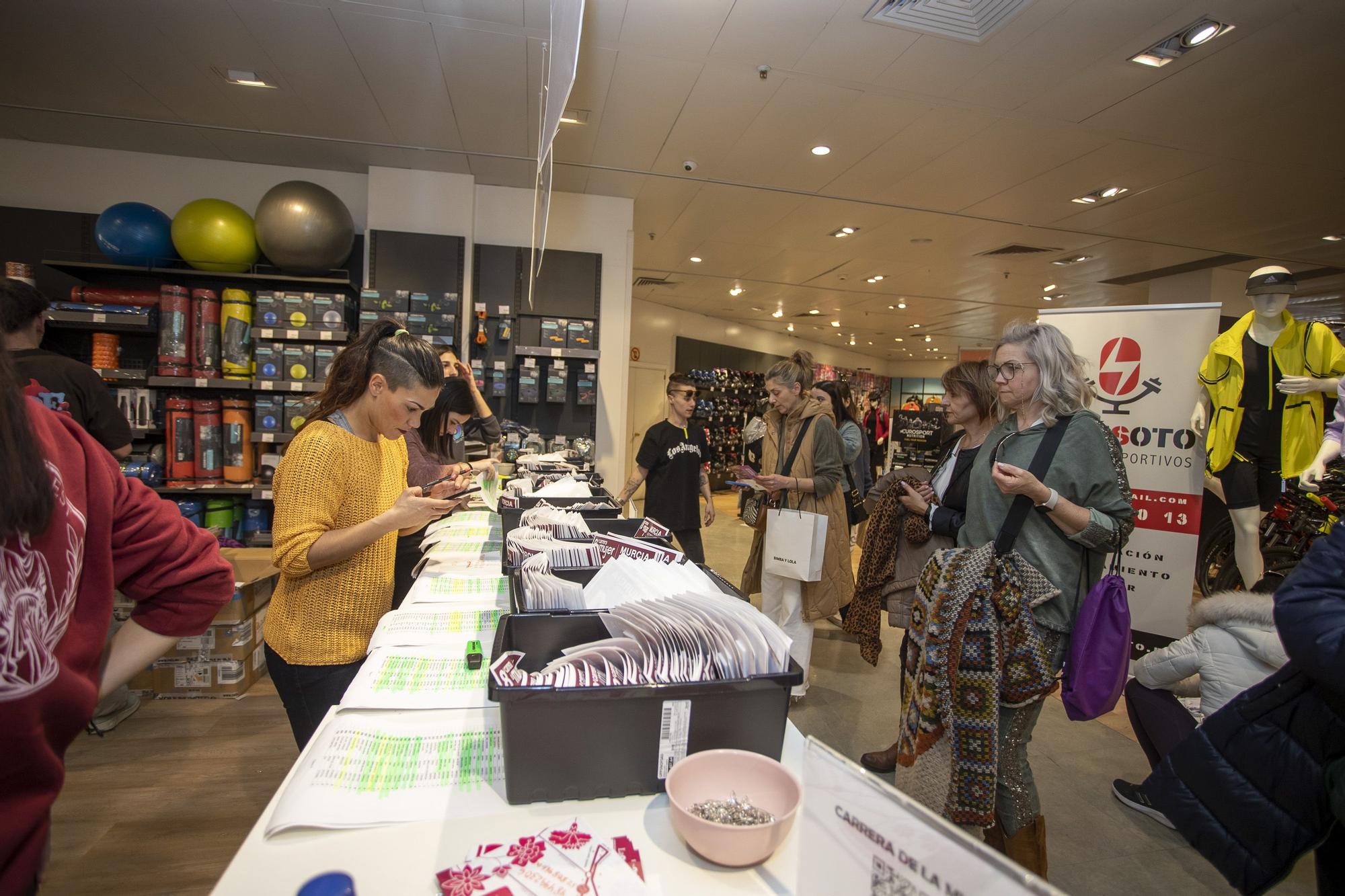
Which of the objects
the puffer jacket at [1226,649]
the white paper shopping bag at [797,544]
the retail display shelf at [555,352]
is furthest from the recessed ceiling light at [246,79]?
the puffer jacket at [1226,649]

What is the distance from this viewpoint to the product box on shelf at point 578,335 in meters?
5.21

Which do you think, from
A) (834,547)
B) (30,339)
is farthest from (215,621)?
(834,547)

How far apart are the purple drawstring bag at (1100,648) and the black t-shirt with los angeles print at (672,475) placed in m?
2.25

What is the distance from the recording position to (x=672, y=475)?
12.2ft

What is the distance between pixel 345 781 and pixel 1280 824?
5.57 feet

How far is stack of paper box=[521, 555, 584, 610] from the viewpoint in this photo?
46.5 inches

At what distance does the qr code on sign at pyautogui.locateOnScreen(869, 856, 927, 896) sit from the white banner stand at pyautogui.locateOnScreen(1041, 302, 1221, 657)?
3.62m

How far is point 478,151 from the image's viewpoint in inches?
182

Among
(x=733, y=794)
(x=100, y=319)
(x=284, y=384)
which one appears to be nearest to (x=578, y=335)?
(x=284, y=384)

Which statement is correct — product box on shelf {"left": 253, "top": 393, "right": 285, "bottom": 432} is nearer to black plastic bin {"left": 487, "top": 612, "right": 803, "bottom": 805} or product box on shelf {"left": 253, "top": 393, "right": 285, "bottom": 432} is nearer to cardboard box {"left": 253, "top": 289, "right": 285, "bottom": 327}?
cardboard box {"left": 253, "top": 289, "right": 285, "bottom": 327}

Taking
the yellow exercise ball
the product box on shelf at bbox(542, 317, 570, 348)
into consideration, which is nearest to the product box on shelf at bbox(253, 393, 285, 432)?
the yellow exercise ball

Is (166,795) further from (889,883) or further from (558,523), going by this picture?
(889,883)

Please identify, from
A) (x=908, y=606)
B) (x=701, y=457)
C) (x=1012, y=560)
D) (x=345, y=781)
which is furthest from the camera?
(x=701, y=457)

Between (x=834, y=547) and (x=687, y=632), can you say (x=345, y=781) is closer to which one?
(x=687, y=632)
